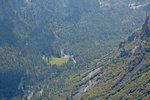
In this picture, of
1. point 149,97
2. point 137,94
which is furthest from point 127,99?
point 149,97

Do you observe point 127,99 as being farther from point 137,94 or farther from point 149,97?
point 149,97

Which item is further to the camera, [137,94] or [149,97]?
[137,94]

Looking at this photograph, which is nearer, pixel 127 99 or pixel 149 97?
pixel 149 97
